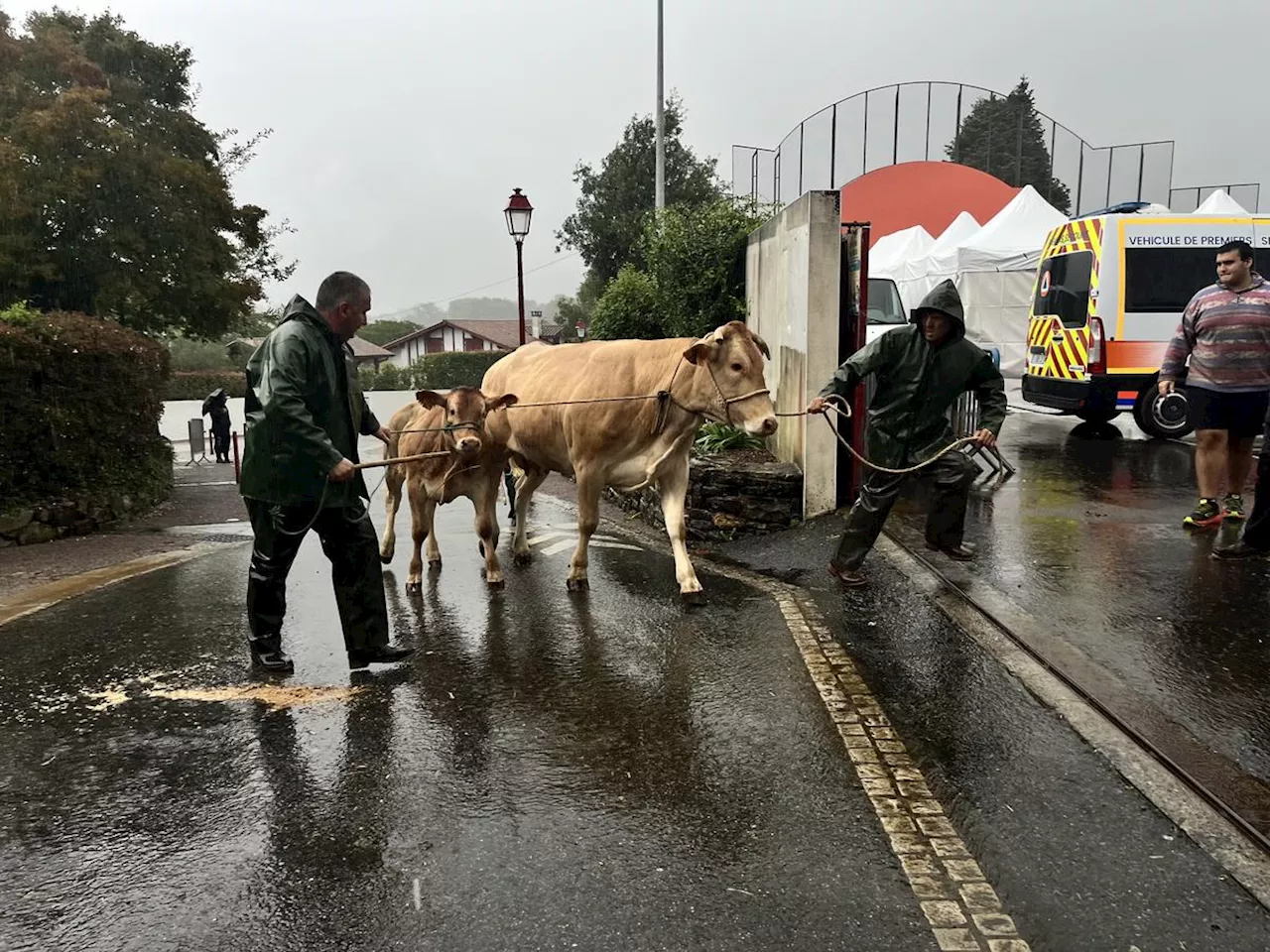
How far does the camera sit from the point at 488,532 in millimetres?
6734

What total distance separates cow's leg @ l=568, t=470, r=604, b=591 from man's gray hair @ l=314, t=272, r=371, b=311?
2.12 meters

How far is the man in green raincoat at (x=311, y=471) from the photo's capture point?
4523 millimetres

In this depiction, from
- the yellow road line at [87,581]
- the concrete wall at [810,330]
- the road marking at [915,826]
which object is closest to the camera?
the road marking at [915,826]

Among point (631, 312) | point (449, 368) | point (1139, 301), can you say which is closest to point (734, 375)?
point (1139, 301)

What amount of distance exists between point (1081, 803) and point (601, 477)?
149 inches

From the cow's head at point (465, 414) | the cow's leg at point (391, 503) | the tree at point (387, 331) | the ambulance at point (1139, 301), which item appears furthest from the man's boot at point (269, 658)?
Result: the tree at point (387, 331)

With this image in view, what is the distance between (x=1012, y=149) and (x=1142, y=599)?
38.0 m

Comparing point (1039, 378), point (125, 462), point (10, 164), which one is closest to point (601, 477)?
point (125, 462)

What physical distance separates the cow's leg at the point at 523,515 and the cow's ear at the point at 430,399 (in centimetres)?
123

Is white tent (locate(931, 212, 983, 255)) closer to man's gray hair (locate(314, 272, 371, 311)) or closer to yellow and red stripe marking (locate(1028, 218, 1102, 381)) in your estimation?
yellow and red stripe marking (locate(1028, 218, 1102, 381))

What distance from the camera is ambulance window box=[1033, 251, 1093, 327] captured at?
1214cm

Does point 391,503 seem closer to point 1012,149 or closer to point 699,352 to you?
point 699,352

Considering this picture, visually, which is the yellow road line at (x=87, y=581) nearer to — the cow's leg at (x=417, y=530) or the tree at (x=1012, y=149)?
the cow's leg at (x=417, y=530)

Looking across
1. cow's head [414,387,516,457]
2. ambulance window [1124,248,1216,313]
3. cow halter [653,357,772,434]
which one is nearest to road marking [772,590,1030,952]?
cow halter [653,357,772,434]
